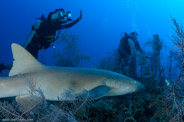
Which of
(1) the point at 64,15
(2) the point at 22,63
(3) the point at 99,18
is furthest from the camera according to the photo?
(3) the point at 99,18

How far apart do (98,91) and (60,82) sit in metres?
0.73

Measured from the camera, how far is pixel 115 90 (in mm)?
3199

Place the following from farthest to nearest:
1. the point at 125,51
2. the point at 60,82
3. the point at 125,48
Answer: the point at 125,48
the point at 125,51
the point at 60,82

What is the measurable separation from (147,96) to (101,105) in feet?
4.65

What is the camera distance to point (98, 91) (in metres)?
2.80

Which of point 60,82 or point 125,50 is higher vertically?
point 125,50

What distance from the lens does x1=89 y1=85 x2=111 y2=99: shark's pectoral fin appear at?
270 centimetres

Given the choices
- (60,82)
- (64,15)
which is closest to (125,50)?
(64,15)

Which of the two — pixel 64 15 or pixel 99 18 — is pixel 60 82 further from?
pixel 99 18

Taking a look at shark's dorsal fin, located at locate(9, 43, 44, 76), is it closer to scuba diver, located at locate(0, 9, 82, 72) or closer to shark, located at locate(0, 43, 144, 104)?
shark, located at locate(0, 43, 144, 104)

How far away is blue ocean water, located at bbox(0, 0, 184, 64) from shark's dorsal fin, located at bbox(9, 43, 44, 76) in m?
119

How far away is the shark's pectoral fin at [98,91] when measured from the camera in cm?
270

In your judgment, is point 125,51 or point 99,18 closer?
point 125,51

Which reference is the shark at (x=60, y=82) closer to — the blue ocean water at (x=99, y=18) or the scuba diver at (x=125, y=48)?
the scuba diver at (x=125, y=48)
